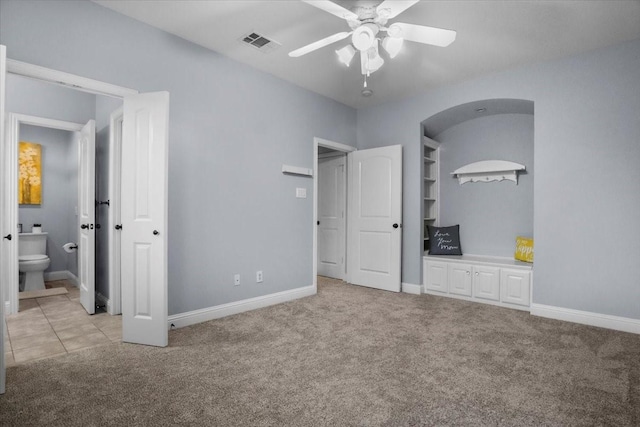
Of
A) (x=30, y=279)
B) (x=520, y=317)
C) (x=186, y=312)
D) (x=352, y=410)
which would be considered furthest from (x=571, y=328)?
(x=30, y=279)

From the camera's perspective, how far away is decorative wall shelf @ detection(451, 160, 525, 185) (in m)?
4.39

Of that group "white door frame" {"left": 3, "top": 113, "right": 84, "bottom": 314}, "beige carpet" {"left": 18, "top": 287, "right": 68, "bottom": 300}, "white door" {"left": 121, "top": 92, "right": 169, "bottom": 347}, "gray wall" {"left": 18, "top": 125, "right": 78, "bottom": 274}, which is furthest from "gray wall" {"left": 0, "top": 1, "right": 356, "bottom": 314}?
"gray wall" {"left": 18, "top": 125, "right": 78, "bottom": 274}

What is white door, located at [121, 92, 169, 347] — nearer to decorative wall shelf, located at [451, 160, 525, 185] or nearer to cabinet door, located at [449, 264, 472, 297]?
cabinet door, located at [449, 264, 472, 297]

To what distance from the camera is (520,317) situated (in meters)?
3.51

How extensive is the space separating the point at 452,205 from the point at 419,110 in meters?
1.48

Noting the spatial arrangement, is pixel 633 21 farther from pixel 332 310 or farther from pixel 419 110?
pixel 332 310

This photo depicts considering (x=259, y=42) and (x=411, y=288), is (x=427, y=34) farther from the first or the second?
(x=411, y=288)

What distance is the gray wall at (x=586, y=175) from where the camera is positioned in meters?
3.13

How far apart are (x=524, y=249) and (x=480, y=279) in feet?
2.22

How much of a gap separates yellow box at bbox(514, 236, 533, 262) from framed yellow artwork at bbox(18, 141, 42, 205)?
6920mm

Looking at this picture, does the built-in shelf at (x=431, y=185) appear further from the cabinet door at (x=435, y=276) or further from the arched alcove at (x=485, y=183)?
the cabinet door at (x=435, y=276)

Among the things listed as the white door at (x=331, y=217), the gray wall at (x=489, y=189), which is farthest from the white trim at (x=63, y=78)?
the gray wall at (x=489, y=189)

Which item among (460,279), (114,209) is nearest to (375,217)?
(460,279)

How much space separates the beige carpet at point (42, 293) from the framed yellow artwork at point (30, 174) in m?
1.56
